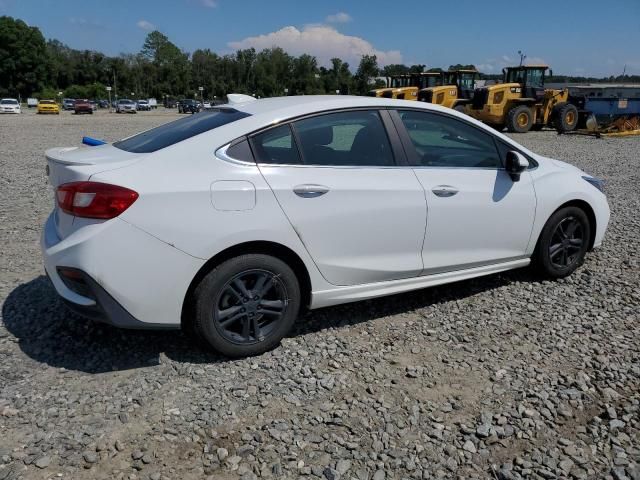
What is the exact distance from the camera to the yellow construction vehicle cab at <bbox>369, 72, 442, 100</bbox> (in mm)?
27516

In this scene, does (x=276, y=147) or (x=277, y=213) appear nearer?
(x=277, y=213)

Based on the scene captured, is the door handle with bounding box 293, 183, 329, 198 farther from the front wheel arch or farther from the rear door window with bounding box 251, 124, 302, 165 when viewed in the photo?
the front wheel arch

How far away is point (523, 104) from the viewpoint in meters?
22.9

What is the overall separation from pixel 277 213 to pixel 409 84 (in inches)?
1227

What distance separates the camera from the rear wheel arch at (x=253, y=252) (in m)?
3.21

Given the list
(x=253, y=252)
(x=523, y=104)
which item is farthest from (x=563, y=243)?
(x=523, y=104)

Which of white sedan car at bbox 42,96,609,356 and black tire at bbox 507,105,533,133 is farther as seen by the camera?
black tire at bbox 507,105,533,133

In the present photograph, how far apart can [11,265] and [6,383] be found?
2.26m

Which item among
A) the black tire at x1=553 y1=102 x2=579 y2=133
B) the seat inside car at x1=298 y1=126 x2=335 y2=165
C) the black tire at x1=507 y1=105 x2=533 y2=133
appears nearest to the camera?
the seat inside car at x1=298 y1=126 x2=335 y2=165

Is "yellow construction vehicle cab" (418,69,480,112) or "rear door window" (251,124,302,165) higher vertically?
"yellow construction vehicle cab" (418,69,480,112)

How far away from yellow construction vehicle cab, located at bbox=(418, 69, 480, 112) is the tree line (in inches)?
2486

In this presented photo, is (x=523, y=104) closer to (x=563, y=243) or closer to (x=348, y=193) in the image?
(x=563, y=243)

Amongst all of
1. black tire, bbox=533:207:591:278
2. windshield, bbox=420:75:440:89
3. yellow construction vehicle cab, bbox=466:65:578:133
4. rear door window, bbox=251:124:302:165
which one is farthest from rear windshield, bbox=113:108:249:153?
windshield, bbox=420:75:440:89

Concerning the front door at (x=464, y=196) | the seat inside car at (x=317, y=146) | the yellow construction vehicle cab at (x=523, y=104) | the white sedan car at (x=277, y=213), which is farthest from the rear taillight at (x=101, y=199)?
the yellow construction vehicle cab at (x=523, y=104)
